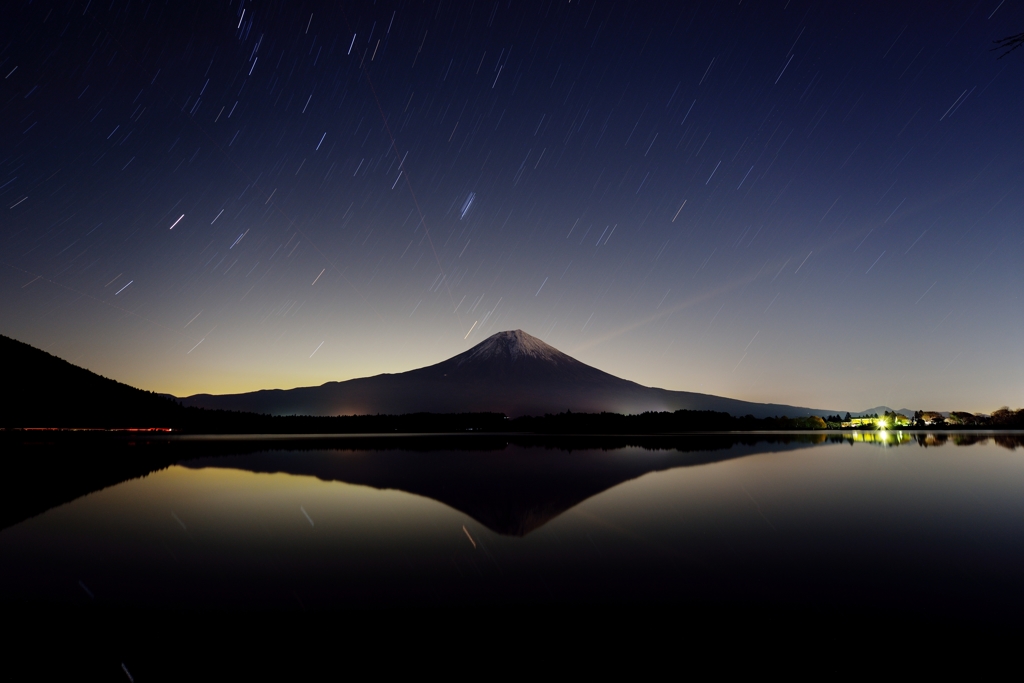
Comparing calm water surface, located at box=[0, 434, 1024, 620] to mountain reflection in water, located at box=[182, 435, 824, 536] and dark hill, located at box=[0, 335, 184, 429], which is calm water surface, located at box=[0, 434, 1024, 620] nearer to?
mountain reflection in water, located at box=[182, 435, 824, 536]

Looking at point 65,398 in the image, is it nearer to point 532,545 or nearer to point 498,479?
point 498,479

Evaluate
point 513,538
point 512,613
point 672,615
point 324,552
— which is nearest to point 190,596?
point 324,552

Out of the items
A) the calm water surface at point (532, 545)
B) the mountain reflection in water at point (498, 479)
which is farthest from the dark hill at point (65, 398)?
the calm water surface at point (532, 545)

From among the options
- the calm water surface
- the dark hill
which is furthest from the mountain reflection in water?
the dark hill

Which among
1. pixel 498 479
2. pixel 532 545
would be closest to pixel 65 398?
pixel 498 479

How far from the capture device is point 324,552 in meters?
7.29

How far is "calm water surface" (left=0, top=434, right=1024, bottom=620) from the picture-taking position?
5.45 meters

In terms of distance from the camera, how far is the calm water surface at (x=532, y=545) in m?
5.45

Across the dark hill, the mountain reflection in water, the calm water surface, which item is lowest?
the calm water surface

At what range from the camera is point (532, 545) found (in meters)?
7.49

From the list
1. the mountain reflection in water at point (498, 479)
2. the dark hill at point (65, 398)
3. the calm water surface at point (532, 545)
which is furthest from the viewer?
the dark hill at point (65, 398)

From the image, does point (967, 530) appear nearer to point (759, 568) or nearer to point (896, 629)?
point (759, 568)

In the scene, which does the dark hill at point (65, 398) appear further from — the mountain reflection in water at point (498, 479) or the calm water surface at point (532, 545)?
the calm water surface at point (532, 545)

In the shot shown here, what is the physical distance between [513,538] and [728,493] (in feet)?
23.4
